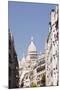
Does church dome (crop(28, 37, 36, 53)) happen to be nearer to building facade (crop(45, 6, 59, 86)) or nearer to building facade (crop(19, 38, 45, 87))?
building facade (crop(19, 38, 45, 87))

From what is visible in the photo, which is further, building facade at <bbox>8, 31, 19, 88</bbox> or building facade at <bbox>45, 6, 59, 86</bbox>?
building facade at <bbox>45, 6, 59, 86</bbox>

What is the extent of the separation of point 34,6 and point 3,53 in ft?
1.79

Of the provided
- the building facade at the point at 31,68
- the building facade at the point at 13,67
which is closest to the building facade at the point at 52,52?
the building facade at the point at 31,68

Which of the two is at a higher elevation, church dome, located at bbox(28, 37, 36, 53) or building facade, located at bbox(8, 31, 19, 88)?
church dome, located at bbox(28, 37, 36, 53)

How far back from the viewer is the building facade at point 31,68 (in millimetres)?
1881

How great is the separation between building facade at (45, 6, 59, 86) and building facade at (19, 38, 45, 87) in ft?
0.21

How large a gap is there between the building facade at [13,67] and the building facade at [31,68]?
0.04m

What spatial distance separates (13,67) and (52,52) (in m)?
0.42

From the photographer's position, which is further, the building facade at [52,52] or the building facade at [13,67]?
the building facade at [52,52]

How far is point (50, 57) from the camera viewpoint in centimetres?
196

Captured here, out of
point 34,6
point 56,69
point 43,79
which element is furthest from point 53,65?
point 34,6

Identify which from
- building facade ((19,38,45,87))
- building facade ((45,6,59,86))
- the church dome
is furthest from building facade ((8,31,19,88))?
building facade ((45,6,59,86))

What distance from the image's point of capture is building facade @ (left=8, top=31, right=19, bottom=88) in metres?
1.85

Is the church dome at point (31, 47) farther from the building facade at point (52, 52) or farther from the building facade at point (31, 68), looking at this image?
the building facade at point (52, 52)
